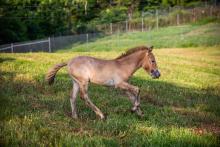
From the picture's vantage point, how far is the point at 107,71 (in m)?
11.7

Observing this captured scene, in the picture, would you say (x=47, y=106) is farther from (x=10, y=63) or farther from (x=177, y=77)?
(x=177, y=77)

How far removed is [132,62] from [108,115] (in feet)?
5.18

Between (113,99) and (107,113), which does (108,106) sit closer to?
(113,99)

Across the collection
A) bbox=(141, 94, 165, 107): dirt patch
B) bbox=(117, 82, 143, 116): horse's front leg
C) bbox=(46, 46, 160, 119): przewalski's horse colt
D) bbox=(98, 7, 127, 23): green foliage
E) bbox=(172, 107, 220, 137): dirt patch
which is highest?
bbox=(46, 46, 160, 119): przewalski's horse colt

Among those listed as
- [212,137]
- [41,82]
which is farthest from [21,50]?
[212,137]

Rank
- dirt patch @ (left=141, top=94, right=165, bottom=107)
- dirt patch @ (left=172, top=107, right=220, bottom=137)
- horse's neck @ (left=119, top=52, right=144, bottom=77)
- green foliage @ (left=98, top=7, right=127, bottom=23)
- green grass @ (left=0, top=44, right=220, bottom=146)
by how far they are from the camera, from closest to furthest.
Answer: green grass @ (left=0, top=44, right=220, bottom=146) → dirt patch @ (left=172, top=107, right=220, bottom=137) → horse's neck @ (left=119, top=52, right=144, bottom=77) → dirt patch @ (left=141, top=94, right=165, bottom=107) → green foliage @ (left=98, top=7, right=127, bottom=23)

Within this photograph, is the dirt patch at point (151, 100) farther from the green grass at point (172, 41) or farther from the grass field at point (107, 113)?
the green grass at point (172, 41)

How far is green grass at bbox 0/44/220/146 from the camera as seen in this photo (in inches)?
361

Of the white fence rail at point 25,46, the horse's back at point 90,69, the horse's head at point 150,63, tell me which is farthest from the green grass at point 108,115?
the white fence rail at point 25,46

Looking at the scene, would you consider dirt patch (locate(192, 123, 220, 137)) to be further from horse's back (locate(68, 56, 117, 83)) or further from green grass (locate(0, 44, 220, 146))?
horse's back (locate(68, 56, 117, 83))

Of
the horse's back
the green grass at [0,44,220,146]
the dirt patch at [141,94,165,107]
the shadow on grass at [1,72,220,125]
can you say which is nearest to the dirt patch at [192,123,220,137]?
the green grass at [0,44,220,146]

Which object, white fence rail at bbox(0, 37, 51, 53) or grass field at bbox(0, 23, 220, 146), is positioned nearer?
grass field at bbox(0, 23, 220, 146)

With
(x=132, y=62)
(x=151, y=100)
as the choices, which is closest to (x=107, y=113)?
(x=132, y=62)

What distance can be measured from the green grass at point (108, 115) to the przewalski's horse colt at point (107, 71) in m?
0.50
